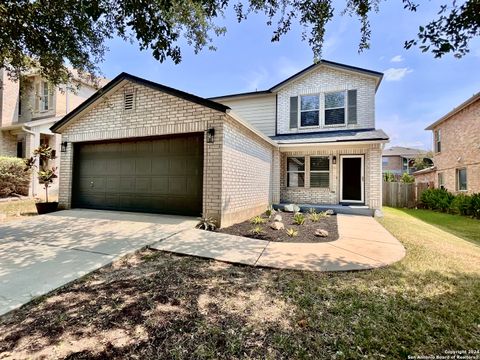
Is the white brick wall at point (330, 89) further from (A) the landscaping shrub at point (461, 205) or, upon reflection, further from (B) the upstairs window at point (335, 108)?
(A) the landscaping shrub at point (461, 205)

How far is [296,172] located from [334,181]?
188cm

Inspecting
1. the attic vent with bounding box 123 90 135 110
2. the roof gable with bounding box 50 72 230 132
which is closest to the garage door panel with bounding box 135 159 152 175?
the attic vent with bounding box 123 90 135 110

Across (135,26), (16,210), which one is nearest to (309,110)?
(135,26)

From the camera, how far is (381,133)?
10.4 m

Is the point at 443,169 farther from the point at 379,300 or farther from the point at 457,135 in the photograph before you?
the point at 379,300

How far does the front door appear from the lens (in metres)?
11.3

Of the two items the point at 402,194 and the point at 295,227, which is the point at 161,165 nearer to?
the point at 295,227

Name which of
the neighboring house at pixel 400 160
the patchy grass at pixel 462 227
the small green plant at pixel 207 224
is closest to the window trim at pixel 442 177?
the patchy grass at pixel 462 227

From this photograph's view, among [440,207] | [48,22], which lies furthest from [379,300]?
[440,207]

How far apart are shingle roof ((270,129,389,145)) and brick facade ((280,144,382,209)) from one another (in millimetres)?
536

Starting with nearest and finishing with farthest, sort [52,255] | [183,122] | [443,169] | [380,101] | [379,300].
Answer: [379,300]
[52,255]
[183,122]
[380,101]
[443,169]

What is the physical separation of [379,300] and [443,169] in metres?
18.1

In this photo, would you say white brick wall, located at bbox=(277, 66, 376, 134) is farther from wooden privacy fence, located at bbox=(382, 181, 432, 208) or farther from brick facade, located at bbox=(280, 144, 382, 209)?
wooden privacy fence, located at bbox=(382, 181, 432, 208)

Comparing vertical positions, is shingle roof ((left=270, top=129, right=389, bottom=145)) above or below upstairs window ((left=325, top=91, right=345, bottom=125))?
below
